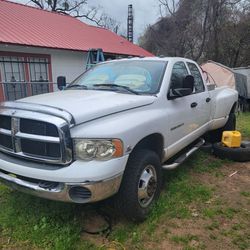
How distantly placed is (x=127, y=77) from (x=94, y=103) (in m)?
1.08

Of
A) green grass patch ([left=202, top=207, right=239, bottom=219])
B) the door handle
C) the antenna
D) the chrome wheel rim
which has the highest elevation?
the antenna

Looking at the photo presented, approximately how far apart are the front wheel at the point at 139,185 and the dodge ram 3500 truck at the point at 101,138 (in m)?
0.01

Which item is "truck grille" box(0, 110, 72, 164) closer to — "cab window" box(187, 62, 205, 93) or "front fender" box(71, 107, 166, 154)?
"front fender" box(71, 107, 166, 154)

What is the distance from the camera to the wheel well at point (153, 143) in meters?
3.48

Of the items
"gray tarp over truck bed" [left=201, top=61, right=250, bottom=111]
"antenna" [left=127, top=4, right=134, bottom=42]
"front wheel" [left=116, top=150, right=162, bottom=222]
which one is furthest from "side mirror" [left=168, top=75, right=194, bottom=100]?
"antenna" [left=127, top=4, right=134, bottom=42]

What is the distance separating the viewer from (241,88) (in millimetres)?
14062

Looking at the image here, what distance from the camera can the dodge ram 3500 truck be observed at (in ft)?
9.09

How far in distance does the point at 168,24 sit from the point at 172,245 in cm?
2723

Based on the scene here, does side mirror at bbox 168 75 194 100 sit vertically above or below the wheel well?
above

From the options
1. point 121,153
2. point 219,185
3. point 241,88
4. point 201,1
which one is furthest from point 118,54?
point 121,153

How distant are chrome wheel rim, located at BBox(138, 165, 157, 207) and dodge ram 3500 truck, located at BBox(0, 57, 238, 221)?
1 centimetres

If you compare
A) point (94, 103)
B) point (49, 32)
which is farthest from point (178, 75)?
point (49, 32)

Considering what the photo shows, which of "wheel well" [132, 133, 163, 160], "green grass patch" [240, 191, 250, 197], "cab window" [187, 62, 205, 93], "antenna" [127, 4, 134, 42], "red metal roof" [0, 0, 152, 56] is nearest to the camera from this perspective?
"wheel well" [132, 133, 163, 160]

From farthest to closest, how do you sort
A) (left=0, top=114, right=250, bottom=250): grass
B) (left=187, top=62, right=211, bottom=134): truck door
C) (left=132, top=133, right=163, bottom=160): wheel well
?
1. (left=187, top=62, right=211, bottom=134): truck door
2. (left=132, top=133, right=163, bottom=160): wheel well
3. (left=0, top=114, right=250, bottom=250): grass
